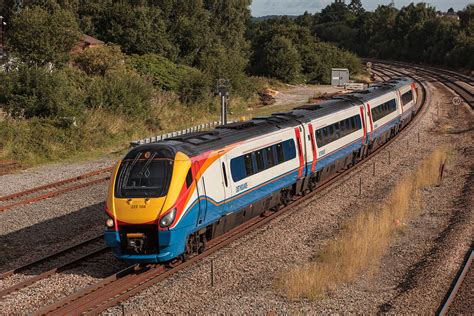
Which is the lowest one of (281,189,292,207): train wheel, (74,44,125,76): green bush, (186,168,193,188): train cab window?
(281,189,292,207): train wheel

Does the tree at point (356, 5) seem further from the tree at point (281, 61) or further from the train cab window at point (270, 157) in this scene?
the train cab window at point (270, 157)

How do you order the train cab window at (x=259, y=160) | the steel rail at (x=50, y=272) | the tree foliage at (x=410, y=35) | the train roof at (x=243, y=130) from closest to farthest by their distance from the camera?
the steel rail at (x=50, y=272) → the train roof at (x=243, y=130) → the train cab window at (x=259, y=160) → the tree foliage at (x=410, y=35)

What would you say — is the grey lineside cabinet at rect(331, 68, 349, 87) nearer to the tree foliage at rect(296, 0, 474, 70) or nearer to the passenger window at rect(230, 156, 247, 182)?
the tree foliage at rect(296, 0, 474, 70)

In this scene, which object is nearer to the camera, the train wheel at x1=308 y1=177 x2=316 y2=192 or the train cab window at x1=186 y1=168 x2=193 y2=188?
the train cab window at x1=186 y1=168 x2=193 y2=188

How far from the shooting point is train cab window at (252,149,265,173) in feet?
53.3

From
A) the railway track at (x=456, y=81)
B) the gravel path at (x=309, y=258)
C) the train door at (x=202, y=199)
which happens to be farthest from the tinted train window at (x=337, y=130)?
the railway track at (x=456, y=81)

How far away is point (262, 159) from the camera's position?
54.4 feet

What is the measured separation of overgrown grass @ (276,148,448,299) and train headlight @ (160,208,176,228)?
266 centimetres

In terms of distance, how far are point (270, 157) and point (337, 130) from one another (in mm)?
6479

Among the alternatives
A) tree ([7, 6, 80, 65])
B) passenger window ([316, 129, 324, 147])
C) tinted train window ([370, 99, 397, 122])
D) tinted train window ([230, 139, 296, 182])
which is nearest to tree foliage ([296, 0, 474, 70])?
tinted train window ([370, 99, 397, 122])

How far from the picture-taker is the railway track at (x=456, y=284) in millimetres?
11328

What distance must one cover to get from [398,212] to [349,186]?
13.2 ft

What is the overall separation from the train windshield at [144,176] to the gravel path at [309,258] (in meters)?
2.04

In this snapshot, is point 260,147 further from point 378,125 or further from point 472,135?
point 472,135
